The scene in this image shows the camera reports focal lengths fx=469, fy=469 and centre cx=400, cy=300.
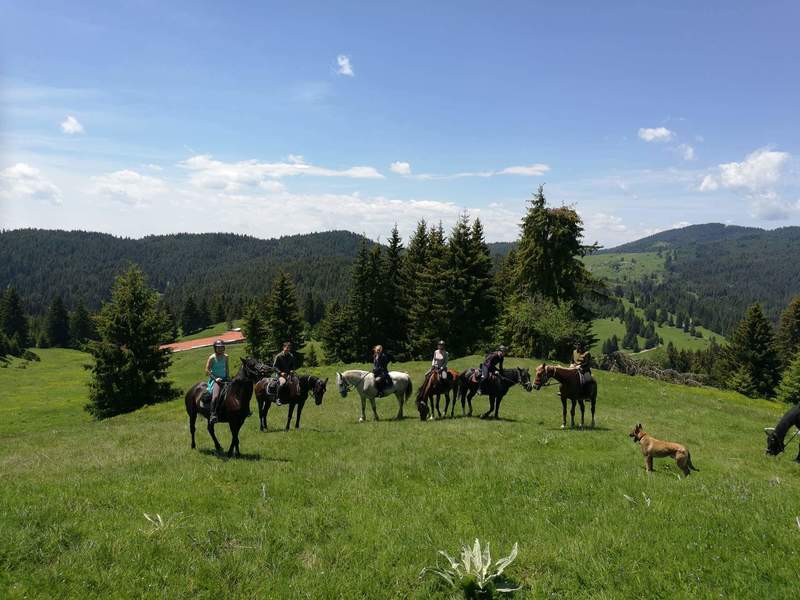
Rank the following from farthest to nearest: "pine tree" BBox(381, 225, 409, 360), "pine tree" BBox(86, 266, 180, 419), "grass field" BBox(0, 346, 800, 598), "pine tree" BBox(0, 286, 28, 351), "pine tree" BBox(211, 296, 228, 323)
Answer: "pine tree" BBox(211, 296, 228, 323) < "pine tree" BBox(0, 286, 28, 351) < "pine tree" BBox(381, 225, 409, 360) < "pine tree" BBox(86, 266, 180, 419) < "grass field" BBox(0, 346, 800, 598)

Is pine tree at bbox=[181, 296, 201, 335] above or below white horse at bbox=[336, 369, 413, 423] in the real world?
below

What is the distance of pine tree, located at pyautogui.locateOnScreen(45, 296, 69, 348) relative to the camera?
135875mm

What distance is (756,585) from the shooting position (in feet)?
21.3

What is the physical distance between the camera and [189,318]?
161 meters

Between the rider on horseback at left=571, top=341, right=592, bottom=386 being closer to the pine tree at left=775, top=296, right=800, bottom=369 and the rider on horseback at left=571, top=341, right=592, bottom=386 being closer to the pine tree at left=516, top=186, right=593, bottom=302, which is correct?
the pine tree at left=516, top=186, right=593, bottom=302

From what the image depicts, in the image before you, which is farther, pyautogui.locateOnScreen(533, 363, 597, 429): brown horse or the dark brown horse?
the dark brown horse

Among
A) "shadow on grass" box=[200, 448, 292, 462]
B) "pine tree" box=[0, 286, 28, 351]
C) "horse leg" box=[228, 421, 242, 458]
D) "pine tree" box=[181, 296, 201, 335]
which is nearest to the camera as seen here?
"shadow on grass" box=[200, 448, 292, 462]

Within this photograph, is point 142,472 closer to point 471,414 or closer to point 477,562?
point 477,562

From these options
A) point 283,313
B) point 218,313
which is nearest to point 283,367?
point 283,313

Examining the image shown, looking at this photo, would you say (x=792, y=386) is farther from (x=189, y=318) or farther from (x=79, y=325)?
(x=79, y=325)

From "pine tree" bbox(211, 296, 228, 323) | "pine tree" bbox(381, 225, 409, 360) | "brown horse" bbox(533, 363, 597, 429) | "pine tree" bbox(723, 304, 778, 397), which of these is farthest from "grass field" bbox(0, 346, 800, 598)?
"pine tree" bbox(211, 296, 228, 323)

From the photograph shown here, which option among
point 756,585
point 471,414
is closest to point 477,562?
point 756,585

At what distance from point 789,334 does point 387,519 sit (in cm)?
9334

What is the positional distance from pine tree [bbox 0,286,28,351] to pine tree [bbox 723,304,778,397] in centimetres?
15884
